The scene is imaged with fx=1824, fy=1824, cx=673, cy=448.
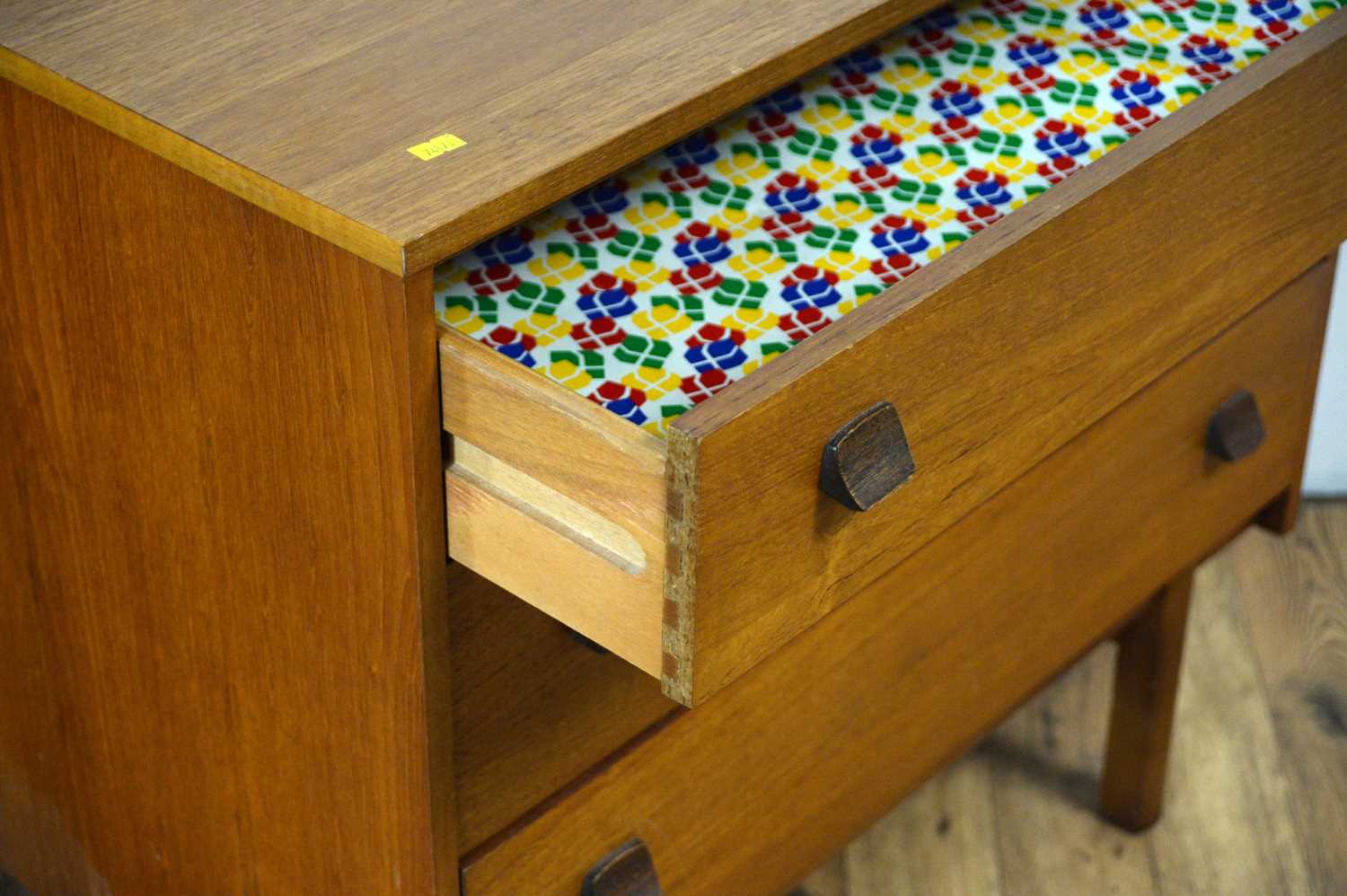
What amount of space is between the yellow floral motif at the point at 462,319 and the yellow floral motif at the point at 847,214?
0.17m

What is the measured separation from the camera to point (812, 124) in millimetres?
872

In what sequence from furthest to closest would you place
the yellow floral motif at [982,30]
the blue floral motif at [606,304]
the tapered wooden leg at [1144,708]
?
the tapered wooden leg at [1144,708] → the yellow floral motif at [982,30] → the blue floral motif at [606,304]

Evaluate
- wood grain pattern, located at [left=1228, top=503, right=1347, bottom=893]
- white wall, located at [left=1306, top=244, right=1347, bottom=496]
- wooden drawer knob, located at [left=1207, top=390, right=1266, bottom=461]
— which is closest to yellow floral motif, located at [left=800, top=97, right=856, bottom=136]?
wooden drawer knob, located at [left=1207, top=390, right=1266, bottom=461]

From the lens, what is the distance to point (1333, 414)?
1703mm

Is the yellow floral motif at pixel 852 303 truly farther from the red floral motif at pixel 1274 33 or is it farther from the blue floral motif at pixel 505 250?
the red floral motif at pixel 1274 33

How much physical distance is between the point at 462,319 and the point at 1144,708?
30.2 inches

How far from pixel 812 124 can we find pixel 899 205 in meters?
0.09

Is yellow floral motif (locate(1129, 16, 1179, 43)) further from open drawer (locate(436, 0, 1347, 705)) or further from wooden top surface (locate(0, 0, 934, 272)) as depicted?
wooden top surface (locate(0, 0, 934, 272))

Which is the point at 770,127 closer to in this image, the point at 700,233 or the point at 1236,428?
the point at 700,233

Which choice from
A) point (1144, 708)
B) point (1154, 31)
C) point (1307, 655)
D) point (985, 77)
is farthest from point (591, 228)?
point (1307, 655)

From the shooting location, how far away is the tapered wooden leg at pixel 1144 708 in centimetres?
128

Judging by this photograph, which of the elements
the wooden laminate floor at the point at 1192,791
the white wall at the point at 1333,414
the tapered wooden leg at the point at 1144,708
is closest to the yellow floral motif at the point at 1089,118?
the tapered wooden leg at the point at 1144,708

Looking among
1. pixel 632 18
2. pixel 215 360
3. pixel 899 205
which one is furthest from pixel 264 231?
pixel 899 205

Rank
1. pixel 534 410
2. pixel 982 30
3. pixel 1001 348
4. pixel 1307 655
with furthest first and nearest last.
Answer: pixel 1307 655 < pixel 982 30 < pixel 1001 348 < pixel 534 410
